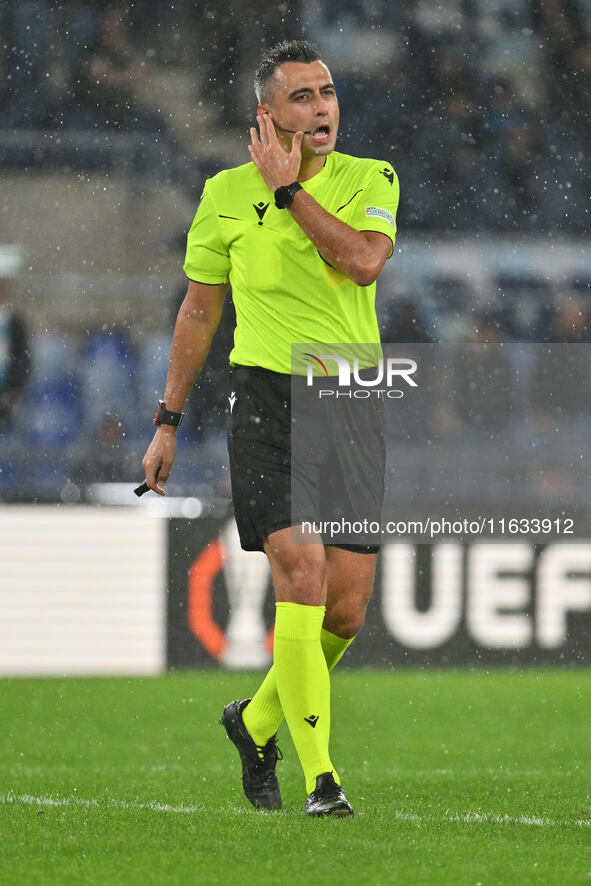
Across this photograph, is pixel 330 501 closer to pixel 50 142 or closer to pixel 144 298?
pixel 144 298

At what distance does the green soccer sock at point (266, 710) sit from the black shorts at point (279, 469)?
24cm

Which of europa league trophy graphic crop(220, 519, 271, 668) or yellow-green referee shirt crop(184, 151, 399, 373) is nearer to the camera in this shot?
yellow-green referee shirt crop(184, 151, 399, 373)

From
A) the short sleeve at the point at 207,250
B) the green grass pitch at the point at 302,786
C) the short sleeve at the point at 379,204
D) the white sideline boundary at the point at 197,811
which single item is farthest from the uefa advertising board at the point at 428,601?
the short sleeve at the point at 379,204

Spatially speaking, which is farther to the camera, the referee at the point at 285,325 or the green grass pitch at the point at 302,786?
the referee at the point at 285,325

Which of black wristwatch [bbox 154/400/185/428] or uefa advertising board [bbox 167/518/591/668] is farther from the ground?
black wristwatch [bbox 154/400/185/428]

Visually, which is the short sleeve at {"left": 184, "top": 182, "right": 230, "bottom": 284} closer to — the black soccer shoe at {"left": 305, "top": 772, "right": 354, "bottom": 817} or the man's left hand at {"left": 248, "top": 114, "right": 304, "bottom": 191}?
the man's left hand at {"left": 248, "top": 114, "right": 304, "bottom": 191}

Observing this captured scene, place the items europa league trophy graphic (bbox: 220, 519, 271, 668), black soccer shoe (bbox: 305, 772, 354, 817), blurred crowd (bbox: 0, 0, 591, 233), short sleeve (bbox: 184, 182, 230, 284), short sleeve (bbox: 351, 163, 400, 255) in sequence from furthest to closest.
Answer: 1. blurred crowd (bbox: 0, 0, 591, 233)
2. europa league trophy graphic (bbox: 220, 519, 271, 668)
3. short sleeve (bbox: 184, 182, 230, 284)
4. short sleeve (bbox: 351, 163, 400, 255)
5. black soccer shoe (bbox: 305, 772, 354, 817)

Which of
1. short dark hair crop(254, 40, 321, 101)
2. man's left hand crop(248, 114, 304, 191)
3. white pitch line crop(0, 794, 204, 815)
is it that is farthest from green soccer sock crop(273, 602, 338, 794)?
short dark hair crop(254, 40, 321, 101)

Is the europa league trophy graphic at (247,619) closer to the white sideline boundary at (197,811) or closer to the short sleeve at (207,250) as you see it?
the white sideline boundary at (197,811)

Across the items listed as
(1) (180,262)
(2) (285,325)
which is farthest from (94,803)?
(1) (180,262)

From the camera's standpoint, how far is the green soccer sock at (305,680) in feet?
9.50

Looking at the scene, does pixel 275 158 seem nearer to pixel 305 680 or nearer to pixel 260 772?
pixel 305 680

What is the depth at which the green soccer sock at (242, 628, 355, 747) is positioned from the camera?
10.3ft

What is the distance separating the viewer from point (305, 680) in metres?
2.92
